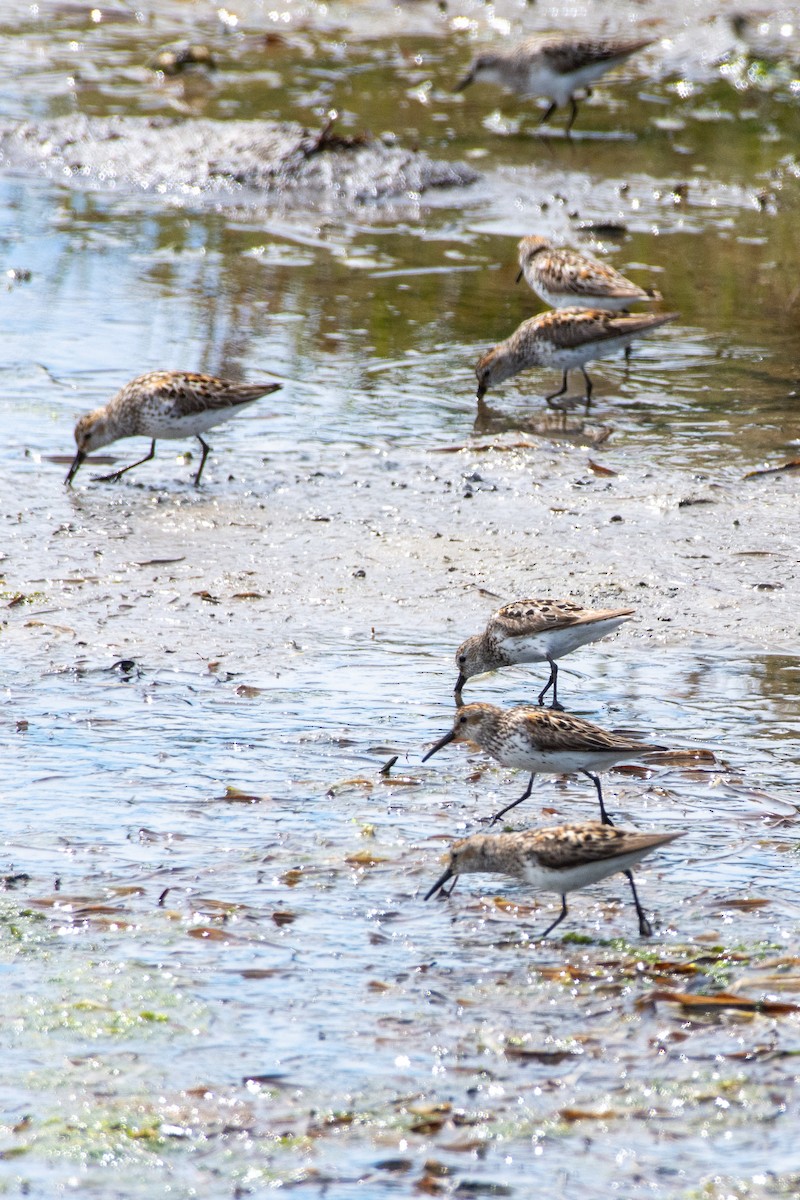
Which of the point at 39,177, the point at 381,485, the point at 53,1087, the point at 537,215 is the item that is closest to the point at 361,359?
the point at 381,485

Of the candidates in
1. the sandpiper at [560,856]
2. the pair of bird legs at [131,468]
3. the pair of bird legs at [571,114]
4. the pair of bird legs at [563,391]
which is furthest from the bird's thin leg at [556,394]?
the pair of bird legs at [571,114]

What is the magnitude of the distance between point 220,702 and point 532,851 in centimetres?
227

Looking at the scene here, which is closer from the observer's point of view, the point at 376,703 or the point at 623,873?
the point at 623,873

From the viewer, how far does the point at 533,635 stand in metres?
7.51

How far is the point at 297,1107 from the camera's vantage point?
487 centimetres

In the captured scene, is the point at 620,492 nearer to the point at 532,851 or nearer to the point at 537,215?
the point at 532,851

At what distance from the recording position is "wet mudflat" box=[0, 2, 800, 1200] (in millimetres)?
4875

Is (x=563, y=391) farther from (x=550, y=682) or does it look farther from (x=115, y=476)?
(x=550, y=682)

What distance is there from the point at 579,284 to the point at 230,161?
5882mm

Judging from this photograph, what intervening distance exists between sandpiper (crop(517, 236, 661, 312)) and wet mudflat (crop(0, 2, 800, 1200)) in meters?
0.51

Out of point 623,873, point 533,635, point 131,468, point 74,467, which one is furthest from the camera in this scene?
point 131,468

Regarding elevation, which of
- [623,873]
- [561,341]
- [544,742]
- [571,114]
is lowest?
[623,873]

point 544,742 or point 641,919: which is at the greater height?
point 544,742

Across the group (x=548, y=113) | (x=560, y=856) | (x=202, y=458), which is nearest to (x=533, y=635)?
(x=560, y=856)
